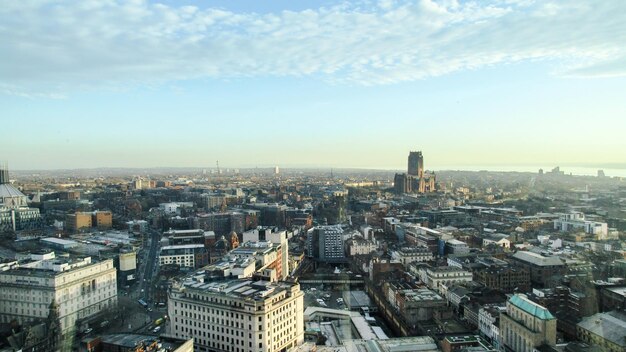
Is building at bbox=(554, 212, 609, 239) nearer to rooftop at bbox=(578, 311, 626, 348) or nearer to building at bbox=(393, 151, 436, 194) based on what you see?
rooftop at bbox=(578, 311, 626, 348)

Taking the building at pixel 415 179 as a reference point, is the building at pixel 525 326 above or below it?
below

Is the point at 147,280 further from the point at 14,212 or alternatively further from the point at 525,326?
the point at 14,212

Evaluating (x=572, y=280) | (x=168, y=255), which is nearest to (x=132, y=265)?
(x=168, y=255)

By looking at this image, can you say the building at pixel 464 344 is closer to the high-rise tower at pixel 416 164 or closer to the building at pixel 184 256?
the building at pixel 184 256

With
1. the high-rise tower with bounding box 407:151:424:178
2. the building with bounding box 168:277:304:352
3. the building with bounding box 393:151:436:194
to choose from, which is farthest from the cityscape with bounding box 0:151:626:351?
the high-rise tower with bounding box 407:151:424:178

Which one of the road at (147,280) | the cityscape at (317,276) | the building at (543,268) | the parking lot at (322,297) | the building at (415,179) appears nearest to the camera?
the cityscape at (317,276)

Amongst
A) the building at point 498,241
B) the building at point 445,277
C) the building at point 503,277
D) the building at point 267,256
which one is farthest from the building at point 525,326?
the building at point 498,241

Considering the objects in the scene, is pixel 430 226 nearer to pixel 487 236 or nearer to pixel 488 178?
pixel 487 236
